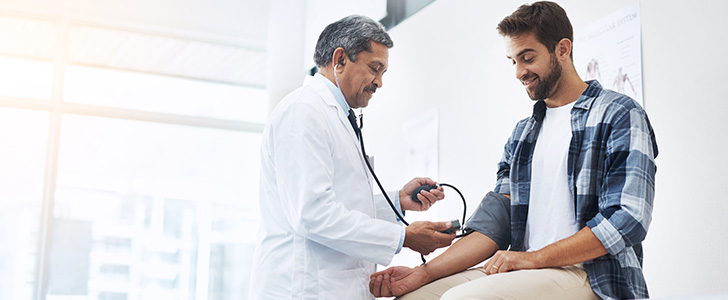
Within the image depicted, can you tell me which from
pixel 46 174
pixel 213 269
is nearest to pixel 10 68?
pixel 46 174

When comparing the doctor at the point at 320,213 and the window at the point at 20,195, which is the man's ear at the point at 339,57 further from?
the window at the point at 20,195

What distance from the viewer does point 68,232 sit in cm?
523

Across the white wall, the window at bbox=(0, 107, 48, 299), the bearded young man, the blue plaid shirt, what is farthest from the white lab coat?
the window at bbox=(0, 107, 48, 299)

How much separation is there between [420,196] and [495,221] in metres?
0.32

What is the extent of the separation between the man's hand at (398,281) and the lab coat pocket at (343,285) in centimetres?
4

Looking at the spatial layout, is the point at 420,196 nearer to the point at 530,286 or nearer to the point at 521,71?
the point at 521,71

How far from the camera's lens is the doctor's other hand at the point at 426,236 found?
70.4 inches

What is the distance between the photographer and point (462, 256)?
5.71 ft

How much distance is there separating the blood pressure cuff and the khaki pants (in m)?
0.28

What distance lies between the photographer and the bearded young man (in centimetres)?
144

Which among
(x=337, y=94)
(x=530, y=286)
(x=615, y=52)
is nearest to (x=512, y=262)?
(x=530, y=286)

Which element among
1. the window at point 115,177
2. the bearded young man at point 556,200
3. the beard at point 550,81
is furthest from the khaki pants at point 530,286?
the window at point 115,177

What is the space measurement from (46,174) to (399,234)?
4238 mm

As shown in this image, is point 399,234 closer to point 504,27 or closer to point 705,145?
point 504,27
